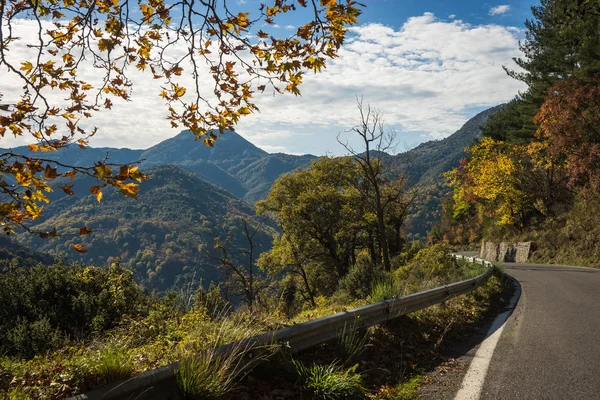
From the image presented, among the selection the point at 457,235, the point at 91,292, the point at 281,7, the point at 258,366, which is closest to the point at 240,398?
the point at 258,366

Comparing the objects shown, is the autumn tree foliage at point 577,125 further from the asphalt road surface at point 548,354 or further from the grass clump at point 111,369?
the grass clump at point 111,369

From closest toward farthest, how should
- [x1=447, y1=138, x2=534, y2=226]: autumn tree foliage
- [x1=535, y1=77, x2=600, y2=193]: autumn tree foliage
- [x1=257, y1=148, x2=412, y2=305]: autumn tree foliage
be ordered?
[x1=535, y1=77, x2=600, y2=193]: autumn tree foliage < [x1=257, y1=148, x2=412, y2=305]: autumn tree foliage < [x1=447, y1=138, x2=534, y2=226]: autumn tree foliage

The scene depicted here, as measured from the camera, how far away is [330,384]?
3838 millimetres

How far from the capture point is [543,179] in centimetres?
3456

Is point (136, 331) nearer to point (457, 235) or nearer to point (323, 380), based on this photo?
point (323, 380)

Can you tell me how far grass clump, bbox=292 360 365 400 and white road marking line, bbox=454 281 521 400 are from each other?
2.98 ft

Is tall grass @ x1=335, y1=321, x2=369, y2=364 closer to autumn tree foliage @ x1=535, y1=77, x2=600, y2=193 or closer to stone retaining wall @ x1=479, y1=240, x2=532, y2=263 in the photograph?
autumn tree foliage @ x1=535, y1=77, x2=600, y2=193

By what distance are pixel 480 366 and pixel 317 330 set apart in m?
1.83

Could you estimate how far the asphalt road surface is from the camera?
403 cm

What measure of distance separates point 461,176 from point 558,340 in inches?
1575

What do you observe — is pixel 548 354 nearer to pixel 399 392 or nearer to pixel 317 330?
pixel 399 392

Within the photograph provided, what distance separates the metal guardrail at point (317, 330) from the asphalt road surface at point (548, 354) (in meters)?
1.24

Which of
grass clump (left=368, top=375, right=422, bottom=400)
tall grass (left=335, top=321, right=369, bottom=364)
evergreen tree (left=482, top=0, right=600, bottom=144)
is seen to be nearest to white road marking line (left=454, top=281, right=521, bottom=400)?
grass clump (left=368, top=375, right=422, bottom=400)

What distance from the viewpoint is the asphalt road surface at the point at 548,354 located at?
4031mm
